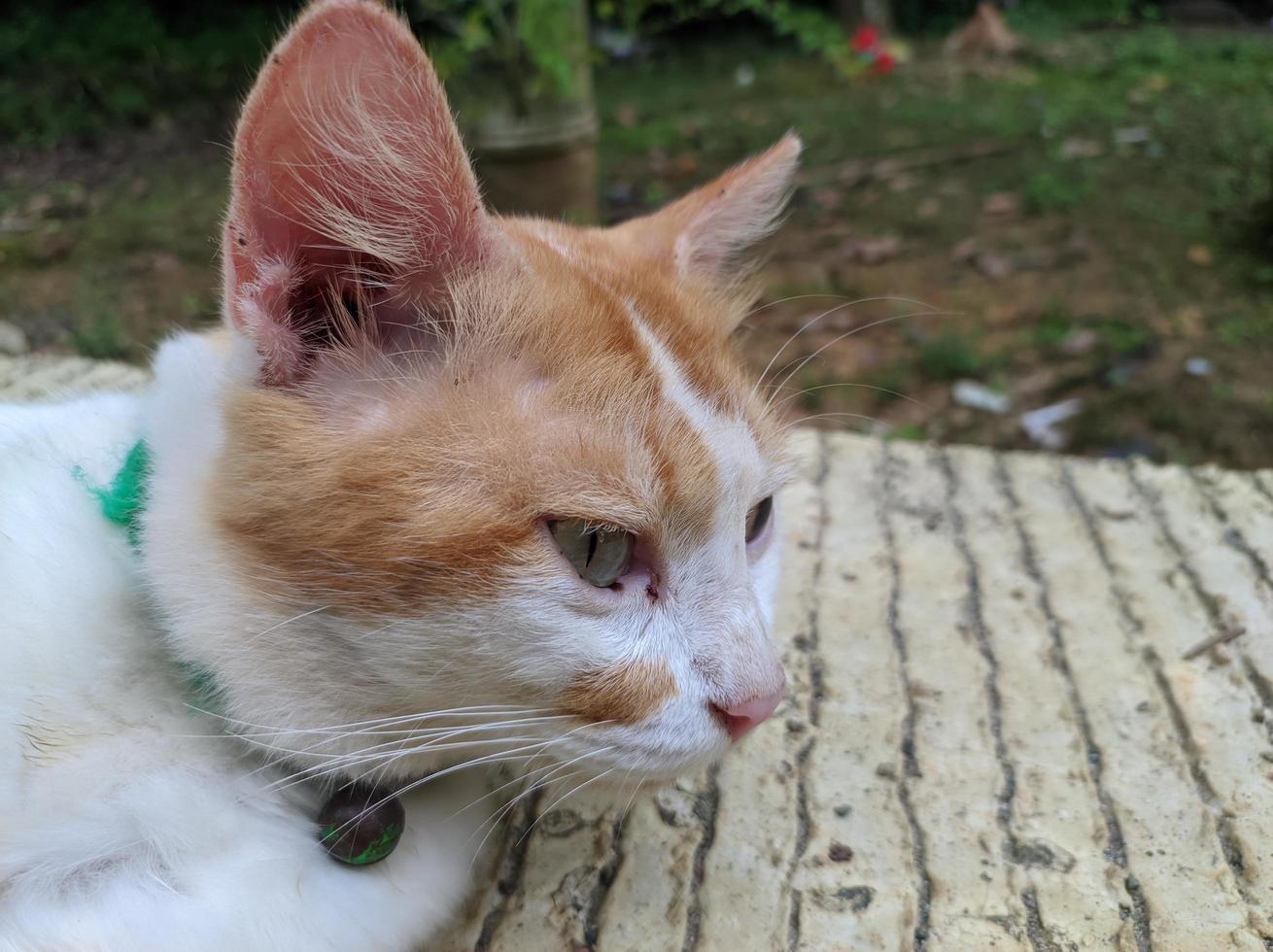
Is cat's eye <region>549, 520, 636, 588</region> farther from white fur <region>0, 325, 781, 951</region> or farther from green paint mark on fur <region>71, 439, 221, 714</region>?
green paint mark on fur <region>71, 439, 221, 714</region>

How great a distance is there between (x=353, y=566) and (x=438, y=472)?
117 millimetres

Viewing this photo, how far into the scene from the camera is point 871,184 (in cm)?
496

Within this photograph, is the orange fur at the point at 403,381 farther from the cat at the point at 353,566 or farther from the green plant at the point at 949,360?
the green plant at the point at 949,360

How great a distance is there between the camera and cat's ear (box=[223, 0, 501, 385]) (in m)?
0.87

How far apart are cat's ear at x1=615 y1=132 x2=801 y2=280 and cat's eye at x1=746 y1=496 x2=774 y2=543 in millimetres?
340

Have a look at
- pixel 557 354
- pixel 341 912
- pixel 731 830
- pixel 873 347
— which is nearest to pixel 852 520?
pixel 731 830

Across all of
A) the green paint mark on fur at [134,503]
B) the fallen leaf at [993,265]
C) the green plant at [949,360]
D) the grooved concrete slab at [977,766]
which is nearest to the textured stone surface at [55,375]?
the grooved concrete slab at [977,766]

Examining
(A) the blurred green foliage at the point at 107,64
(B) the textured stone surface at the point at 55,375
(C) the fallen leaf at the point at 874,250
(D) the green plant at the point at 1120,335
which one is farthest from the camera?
(A) the blurred green foliage at the point at 107,64

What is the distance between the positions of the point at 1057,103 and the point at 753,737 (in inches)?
211

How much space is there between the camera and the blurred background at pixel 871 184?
330 centimetres

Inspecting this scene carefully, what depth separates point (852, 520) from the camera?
6.40 ft

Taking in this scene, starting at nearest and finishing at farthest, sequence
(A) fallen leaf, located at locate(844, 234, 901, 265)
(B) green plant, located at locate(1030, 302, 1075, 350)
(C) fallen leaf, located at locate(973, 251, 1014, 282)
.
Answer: (B) green plant, located at locate(1030, 302, 1075, 350) < (C) fallen leaf, located at locate(973, 251, 1014, 282) < (A) fallen leaf, located at locate(844, 234, 901, 265)

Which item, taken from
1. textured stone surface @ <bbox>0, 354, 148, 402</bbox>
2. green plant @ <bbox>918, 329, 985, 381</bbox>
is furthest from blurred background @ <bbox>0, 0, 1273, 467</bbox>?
textured stone surface @ <bbox>0, 354, 148, 402</bbox>

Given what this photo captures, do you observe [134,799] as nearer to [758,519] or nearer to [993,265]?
[758,519]
